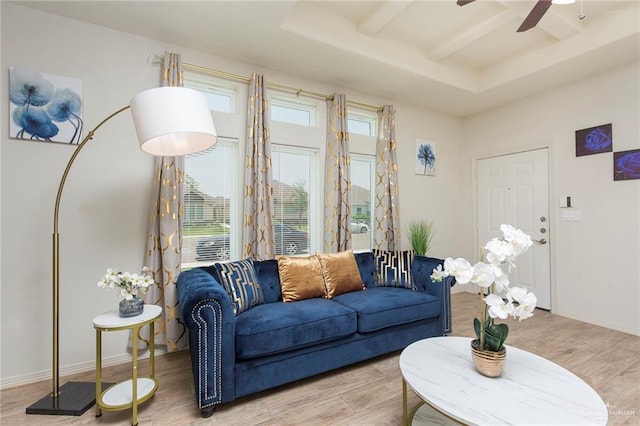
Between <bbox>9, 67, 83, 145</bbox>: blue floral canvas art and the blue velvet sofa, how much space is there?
4.68ft

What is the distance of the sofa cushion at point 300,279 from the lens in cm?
257

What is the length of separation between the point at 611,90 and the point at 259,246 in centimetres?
399

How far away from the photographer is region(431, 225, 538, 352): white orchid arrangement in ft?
4.53

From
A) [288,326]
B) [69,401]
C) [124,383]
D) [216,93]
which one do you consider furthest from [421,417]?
[216,93]

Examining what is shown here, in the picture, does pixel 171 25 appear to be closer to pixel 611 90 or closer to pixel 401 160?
pixel 401 160

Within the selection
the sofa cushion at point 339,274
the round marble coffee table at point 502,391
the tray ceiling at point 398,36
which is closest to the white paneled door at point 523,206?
the tray ceiling at point 398,36

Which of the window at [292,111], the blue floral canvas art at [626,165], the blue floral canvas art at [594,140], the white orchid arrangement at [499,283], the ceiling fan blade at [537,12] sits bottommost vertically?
the white orchid arrangement at [499,283]

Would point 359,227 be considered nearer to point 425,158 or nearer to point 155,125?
point 425,158

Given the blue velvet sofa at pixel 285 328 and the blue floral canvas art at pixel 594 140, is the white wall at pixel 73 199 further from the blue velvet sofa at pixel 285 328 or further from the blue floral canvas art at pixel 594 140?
the blue floral canvas art at pixel 594 140

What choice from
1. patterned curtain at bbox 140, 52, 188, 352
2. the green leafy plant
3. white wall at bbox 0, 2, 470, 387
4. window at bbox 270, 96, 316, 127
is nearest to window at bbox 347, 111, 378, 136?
window at bbox 270, 96, 316, 127

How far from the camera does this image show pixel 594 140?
3299 mm

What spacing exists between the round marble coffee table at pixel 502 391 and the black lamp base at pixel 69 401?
1926 mm

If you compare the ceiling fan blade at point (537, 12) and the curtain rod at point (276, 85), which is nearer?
the ceiling fan blade at point (537, 12)

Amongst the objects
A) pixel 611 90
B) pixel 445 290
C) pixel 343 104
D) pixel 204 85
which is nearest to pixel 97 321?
pixel 204 85
